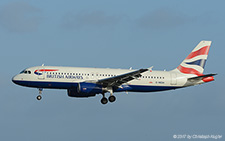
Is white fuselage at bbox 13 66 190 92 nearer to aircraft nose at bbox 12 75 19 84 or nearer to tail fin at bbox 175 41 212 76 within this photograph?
aircraft nose at bbox 12 75 19 84

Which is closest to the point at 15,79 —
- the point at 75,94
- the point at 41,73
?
the point at 41,73

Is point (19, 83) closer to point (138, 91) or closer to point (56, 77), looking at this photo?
point (56, 77)

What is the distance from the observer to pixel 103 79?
192 feet

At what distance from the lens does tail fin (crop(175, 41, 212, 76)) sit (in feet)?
214

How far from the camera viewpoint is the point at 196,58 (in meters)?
66.8

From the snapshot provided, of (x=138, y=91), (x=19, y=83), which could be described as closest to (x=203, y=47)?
(x=138, y=91)

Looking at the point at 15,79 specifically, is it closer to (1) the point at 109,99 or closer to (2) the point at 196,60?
(1) the point at 109,99

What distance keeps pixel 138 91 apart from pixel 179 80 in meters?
5.73

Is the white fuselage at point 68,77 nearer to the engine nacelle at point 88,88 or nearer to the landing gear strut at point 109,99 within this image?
the engine nacelle at point 88,88

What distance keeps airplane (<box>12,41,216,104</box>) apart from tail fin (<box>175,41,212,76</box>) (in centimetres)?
14

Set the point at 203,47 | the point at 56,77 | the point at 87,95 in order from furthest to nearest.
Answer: the point at 203,47 < the point at 87,95 < the point at 56,77

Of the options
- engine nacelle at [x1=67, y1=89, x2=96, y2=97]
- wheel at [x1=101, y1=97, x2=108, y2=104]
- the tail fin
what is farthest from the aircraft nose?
the tail fin

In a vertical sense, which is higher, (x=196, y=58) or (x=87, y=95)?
(x=196, y=58)

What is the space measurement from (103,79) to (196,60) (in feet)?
49.8
